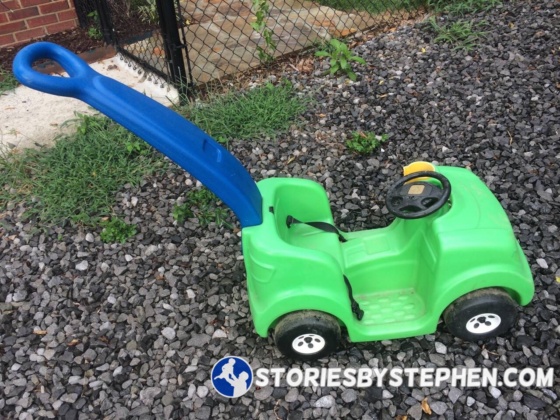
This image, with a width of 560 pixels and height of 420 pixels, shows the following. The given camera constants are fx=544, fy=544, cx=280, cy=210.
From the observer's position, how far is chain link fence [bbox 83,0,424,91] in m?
3.36

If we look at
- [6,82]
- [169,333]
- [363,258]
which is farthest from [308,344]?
[6,82]

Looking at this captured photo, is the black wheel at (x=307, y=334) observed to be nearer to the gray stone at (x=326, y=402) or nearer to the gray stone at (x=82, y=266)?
the gray stone at (x=326, y=402)

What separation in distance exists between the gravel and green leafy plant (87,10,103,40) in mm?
1535

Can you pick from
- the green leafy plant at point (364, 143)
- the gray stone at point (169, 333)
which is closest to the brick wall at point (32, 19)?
the green leafy plant at point (364, 143)

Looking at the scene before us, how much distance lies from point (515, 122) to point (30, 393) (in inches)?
91.3

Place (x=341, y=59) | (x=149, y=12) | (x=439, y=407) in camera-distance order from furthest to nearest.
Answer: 1. (x=149, y=12)
2. (x=341, y=59)
3. (x=439, y=407)

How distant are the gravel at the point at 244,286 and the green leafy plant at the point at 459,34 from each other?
83 mm

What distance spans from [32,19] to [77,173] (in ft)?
6.05

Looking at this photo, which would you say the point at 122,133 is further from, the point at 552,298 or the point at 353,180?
the point at 552,298

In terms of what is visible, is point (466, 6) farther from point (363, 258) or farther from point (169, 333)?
point (169, 333)

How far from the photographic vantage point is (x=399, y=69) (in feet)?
10.0

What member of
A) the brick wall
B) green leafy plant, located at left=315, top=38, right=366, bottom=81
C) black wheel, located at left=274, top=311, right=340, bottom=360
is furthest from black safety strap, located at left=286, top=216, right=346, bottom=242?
the brick wall

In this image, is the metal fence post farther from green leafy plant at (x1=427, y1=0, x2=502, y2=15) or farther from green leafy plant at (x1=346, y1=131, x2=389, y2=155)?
green leafy plant at (x1=427, y1=0, x2=502, y2=15)

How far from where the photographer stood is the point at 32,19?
373 centimetres
